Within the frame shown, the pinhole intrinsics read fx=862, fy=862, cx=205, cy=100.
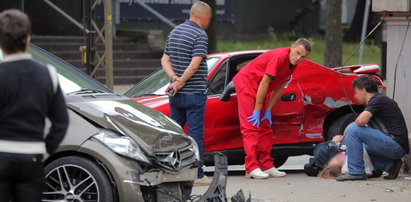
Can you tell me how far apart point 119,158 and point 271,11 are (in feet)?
73.4

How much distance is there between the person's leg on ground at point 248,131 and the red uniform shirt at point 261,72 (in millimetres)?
101

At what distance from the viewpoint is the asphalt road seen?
798 centimetres

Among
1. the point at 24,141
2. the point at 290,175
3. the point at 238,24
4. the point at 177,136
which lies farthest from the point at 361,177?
the point at 238,24

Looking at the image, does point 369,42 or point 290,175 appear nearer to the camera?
point 290,175

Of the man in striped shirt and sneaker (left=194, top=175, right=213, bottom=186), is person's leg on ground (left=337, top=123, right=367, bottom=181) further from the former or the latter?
the man in striped shirt

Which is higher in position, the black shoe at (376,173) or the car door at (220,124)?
the car door at (220,124)

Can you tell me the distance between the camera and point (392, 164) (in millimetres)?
9023

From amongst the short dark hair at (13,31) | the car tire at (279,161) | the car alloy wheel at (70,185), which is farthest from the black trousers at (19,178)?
the car tire at (279,161)

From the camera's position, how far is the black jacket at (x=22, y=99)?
460cm

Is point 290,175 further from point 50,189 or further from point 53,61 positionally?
point 50,189

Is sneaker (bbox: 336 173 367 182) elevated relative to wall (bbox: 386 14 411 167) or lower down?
lower down

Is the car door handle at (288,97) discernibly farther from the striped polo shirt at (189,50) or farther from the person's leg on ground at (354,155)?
the striped polo shirt at (189,50)

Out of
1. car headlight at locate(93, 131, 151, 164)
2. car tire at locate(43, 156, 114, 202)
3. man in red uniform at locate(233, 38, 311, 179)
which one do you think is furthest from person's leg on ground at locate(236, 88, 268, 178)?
car tire at locate(43, 156, 114, 202)

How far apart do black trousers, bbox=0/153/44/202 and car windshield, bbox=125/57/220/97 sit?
16.2 ft
